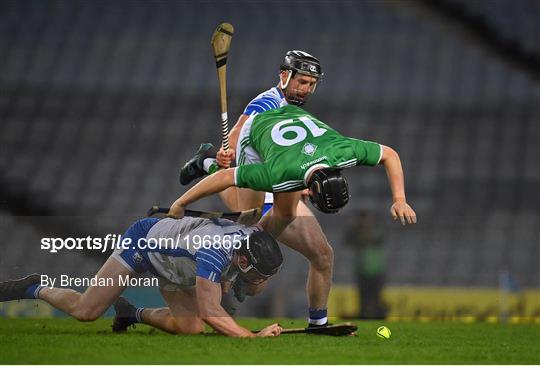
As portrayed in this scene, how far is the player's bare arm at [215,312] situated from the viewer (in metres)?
5.57

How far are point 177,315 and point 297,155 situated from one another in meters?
1.24

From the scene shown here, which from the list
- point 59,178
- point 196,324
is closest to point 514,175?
point 59,178

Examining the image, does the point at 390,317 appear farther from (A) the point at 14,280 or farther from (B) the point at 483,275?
(A) the point at 14,280

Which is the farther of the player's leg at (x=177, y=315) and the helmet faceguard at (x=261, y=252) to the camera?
the player's leg at (x=177, y=315)

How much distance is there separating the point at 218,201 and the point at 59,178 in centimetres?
197

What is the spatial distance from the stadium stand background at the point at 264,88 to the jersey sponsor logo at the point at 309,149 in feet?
11.3

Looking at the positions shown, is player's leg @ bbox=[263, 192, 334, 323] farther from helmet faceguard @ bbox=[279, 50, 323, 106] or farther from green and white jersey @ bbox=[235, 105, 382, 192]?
helmet faceguard @ bbox=[279, 50, 323, 106]

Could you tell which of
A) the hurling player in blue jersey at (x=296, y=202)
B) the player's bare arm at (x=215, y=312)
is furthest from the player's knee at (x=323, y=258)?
the player's bare arm at (x=215, y=312)

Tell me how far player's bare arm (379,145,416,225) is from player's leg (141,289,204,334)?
1.45 m

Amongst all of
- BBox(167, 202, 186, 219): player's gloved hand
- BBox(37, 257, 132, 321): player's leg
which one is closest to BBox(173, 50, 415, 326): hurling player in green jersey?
BBox(167, 202, 186, 219): player's gloved hand

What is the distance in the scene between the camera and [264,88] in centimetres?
1094

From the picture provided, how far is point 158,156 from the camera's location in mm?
10688

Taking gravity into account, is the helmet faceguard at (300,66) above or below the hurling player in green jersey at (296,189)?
above

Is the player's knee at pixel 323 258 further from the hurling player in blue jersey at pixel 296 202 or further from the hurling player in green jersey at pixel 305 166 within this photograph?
the hurling player in green jersey at pixel 305 166
